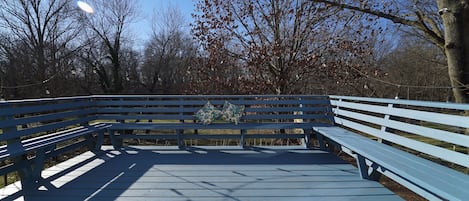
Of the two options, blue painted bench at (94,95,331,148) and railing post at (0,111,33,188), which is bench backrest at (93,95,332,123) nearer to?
blue painted bench at (94,95,331,148)

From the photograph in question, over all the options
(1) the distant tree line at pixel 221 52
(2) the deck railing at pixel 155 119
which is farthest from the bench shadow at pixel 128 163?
(1) the distant tree line at pixel 221 52

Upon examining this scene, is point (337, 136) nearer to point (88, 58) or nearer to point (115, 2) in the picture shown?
point (115, 2)

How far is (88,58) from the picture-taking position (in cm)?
1594

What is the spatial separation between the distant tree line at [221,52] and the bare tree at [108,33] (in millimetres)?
58

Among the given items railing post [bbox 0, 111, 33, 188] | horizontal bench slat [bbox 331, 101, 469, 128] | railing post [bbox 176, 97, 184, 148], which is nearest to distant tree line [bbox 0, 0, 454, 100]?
horizontal bench slat [bbox 331, 101, 469, 128]

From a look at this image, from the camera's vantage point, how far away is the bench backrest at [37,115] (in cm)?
245

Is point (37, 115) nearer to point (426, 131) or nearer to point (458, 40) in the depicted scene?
point (426, 131)

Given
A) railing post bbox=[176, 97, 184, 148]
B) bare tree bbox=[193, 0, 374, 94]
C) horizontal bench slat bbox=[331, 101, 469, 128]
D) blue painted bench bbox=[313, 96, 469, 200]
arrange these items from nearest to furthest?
1. blue painted bench bbox=[313, 96, 469, 200]
2. horizontal bench slat bbox=[331, 101, 469, 128]
3. railing post bbox=[176, 97, 184, 148]
4. bare tree bbox=[193, 0, 374, 94]

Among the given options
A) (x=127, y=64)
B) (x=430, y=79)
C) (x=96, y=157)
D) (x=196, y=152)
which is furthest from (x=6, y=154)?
(x=127, y=64)

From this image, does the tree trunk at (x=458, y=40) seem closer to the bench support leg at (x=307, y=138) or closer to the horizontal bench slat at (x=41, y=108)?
the bench support leg at (x=307, y=138)

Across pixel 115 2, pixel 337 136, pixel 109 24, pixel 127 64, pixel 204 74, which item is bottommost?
pixel 337 136

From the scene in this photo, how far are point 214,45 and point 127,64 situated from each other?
13.9m

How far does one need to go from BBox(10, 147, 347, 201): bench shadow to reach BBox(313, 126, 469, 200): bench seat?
0.75 metres

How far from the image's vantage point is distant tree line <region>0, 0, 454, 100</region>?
6441 millimetres
